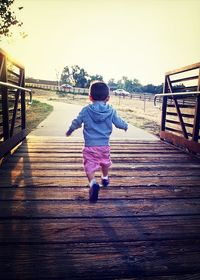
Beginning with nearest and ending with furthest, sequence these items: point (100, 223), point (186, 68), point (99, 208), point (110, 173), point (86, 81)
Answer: point (100, 223) → point (99, 208) → point (110, 173) → point (186, 68) → point (86, 81)

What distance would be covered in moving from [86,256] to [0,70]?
8.87 ft

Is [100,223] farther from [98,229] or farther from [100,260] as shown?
[100,260]

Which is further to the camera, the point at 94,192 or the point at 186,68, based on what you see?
the point at 186,68

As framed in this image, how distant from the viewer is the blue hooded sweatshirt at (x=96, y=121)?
9.82 feet

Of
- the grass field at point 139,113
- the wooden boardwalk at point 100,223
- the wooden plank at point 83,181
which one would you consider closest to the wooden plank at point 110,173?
the wooden boardwalk at point 100,223

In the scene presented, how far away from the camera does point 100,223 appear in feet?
7.58

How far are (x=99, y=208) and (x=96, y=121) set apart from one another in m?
0.94

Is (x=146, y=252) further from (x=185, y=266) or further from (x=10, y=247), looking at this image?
(x=10, y=247)

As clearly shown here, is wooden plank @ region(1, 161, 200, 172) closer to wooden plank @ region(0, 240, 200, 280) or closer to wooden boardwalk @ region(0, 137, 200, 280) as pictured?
wooden boardwalk @ region(0, 137, 200, 280)

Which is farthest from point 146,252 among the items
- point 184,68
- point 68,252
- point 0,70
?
point 184,68

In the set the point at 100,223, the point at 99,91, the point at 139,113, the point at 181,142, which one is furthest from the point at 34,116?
the point at 100,223

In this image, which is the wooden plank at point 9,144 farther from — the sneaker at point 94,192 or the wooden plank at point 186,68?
the wooden plank at point 186,68

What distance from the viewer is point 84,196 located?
2906mm

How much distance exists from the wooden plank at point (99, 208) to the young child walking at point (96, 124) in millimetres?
417
